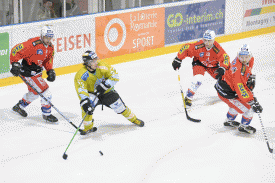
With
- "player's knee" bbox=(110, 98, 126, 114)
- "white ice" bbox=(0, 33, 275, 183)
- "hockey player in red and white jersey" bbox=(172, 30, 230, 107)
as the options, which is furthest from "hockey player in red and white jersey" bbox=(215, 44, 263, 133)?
"player's knee" bbox=(110, 98, 126, 114)

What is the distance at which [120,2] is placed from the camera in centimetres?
1041

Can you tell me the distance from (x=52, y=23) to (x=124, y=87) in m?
1.71

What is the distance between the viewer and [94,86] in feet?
20.2

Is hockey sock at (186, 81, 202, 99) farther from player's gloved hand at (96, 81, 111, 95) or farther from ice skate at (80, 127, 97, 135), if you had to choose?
player's gloved hand at (96, 81, 111, 95)

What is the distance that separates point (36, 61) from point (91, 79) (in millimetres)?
920

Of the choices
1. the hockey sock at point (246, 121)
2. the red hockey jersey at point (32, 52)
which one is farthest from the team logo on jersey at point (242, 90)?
the red hockey jersey at point (32, 52)

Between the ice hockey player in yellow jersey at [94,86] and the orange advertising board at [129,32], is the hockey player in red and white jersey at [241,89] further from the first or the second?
the orange advertising board at [129,32]

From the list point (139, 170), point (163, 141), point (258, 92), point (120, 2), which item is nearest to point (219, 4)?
point (120, 2)

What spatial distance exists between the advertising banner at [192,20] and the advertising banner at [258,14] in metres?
0.78

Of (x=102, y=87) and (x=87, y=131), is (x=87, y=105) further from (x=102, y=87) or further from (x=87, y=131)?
(x=87, y=131)

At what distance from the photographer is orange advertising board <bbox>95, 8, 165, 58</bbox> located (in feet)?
31.3

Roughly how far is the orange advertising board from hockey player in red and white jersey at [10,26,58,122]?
116 inches

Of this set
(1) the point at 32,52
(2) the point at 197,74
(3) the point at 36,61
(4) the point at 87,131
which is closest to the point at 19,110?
(3) the point at 36,61

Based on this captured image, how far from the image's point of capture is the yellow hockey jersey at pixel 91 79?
594 centimetres
